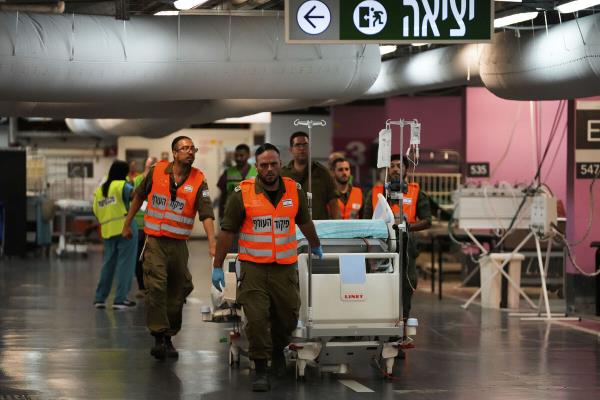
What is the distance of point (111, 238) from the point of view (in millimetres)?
15281

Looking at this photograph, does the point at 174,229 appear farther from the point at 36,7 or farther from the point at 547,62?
the point at 547,62

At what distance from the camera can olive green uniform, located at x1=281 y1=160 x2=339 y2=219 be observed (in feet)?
36.6

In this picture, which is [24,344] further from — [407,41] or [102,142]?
[102,142]

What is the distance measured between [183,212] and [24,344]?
7.03ft

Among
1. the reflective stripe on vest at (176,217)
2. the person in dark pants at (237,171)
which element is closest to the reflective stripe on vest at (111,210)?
the person in dark pants at (237,171)

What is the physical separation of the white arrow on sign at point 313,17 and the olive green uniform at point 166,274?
157 cm

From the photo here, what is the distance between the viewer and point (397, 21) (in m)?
10.7

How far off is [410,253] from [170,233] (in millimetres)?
2072

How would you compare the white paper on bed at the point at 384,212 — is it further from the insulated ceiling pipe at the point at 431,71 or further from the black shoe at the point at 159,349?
the insulated ceiling pipe at the point at 431,71

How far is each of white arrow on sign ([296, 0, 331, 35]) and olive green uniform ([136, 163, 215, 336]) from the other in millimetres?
1570

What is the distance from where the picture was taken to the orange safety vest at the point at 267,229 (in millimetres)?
8836

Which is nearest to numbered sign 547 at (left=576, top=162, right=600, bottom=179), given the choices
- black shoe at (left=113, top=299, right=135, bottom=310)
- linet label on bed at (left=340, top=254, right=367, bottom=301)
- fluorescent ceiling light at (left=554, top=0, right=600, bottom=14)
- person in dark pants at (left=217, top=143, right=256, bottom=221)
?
fluorescent ceiling light at (left=554, top=0, right=600, bottom=14)

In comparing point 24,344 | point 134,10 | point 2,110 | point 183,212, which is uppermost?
point 134,10

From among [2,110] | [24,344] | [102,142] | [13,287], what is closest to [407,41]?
[24,344]
